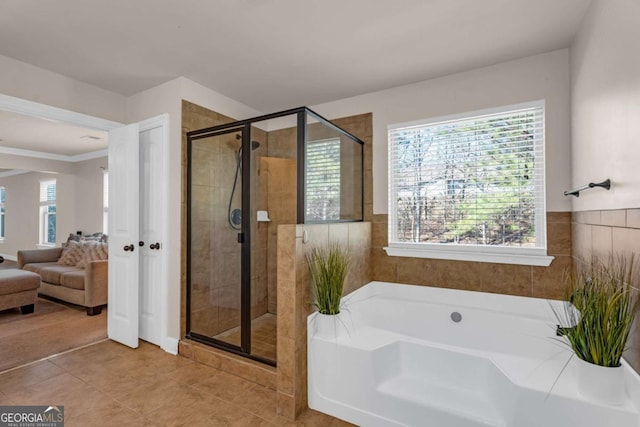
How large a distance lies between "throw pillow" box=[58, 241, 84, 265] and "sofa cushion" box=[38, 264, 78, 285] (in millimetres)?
140

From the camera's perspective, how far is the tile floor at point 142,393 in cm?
183

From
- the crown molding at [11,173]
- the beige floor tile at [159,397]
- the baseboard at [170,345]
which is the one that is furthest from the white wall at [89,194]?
the beige floor tile at [159,397]

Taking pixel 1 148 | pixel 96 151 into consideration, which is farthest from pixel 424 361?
pixel 1 148

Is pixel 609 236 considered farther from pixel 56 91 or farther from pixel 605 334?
pixel 56 91

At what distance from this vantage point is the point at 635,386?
1248 mm

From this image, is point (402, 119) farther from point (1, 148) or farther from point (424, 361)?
point (1, 148)

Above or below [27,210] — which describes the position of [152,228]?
below

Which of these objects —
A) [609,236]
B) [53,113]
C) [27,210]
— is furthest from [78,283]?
[27,210]

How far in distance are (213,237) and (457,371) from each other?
2171mm

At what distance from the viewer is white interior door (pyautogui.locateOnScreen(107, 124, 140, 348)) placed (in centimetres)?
282

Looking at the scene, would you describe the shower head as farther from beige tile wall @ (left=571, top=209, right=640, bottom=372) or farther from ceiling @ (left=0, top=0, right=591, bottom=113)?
beige tile wall @ (left=571, top=209, right=640, bottom=372)

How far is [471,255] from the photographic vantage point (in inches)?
103

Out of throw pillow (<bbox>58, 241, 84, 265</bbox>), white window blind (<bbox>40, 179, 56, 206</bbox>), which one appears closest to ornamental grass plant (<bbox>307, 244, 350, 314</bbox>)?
throw pillow (<bbox>58, 241, 84, 265</bbox>)

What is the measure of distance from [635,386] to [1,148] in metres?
8.49
